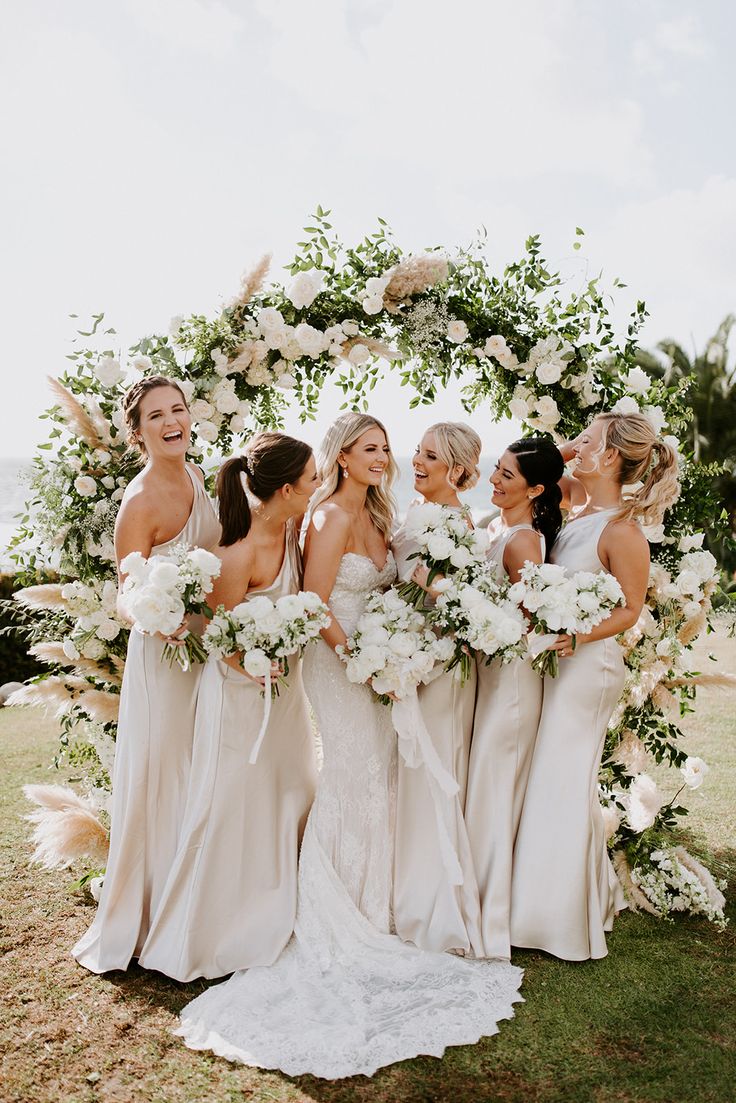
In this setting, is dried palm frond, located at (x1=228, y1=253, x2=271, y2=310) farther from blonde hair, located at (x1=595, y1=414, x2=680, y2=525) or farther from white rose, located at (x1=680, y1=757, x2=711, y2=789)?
white rose, located at (x1=680, y1=757, x2=711, y2=789)

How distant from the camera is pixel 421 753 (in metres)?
5.20

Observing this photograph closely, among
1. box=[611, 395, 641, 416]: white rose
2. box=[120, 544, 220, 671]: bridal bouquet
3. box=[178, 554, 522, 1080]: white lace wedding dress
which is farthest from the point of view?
box=[611, 395, 641, 416]: white rose

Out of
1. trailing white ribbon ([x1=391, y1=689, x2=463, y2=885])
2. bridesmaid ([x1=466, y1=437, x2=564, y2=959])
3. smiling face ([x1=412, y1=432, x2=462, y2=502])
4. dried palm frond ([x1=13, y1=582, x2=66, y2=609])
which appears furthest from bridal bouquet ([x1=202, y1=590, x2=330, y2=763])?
dried palm frond ([x1=13, y1=582, x2=66, y2=609])

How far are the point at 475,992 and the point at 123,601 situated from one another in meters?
2.76

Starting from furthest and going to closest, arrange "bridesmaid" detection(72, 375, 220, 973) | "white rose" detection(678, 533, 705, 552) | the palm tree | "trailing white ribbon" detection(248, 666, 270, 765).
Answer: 1. the palm tree
2. "white rose" detection(678, 533, 705, 552)
3. "bridesmaid" detection(72, 375, 220, 973)
4. "trailing white ribbon" detection(248, 666, 270, 765)

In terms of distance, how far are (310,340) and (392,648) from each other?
7.68 feet

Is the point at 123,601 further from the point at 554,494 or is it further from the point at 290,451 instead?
the point at 554,494

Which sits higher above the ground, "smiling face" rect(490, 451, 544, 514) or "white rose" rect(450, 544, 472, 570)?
"smiling face" rect(490, 451, 544, 514)

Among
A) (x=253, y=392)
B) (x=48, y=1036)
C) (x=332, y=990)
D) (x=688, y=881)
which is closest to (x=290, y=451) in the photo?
(x=253, y=392)

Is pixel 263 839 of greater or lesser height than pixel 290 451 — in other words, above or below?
below

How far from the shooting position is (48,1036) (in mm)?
4359

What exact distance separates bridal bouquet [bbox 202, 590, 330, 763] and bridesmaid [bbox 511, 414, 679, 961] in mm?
1462

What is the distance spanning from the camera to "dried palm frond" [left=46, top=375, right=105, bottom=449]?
19.0ft

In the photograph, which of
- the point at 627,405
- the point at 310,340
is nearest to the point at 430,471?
the point at 310,340
